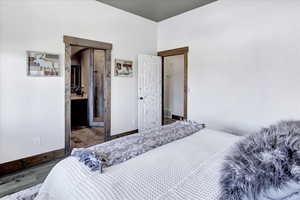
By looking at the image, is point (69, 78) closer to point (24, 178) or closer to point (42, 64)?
point (42, 64)

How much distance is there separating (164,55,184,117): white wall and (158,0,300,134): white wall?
198 cm

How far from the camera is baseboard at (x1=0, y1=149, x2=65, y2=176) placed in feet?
8.02

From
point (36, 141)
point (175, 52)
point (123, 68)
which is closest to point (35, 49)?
point (36, 141)

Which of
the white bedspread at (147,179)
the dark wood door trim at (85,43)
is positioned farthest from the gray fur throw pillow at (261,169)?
the dark wood door trim at (85,43)

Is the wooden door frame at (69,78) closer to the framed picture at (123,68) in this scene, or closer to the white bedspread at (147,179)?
the framed picture at (123,68)

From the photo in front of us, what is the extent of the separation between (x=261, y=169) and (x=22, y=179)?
277cm

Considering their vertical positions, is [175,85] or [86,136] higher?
[175,85]

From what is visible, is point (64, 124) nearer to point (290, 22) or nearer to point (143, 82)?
point (143, 82)

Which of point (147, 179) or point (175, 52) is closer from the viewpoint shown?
point (147, 179)

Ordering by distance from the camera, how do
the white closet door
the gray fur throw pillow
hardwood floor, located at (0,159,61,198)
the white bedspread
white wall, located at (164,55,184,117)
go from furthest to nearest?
white wall, located at (164,55,184,117) → the white closet door → hardwood floor, located at (0,159,61,198) → the white bedspread → the gray fur throw pillow

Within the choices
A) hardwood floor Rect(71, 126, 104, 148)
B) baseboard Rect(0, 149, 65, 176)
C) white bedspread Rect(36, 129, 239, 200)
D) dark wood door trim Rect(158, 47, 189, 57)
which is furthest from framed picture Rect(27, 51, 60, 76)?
dark wood door trim Rect(158, 47, 189, 57)

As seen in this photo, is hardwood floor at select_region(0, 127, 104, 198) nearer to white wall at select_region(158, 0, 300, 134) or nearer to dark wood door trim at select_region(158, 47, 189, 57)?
white wall at select_region(158, 0, 300, 134)

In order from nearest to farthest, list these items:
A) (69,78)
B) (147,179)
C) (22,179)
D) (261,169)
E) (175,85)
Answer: (261,169) → (147,179) → (22,179) → (69,78) → (175,85)

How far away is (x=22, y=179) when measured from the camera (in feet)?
7.42
